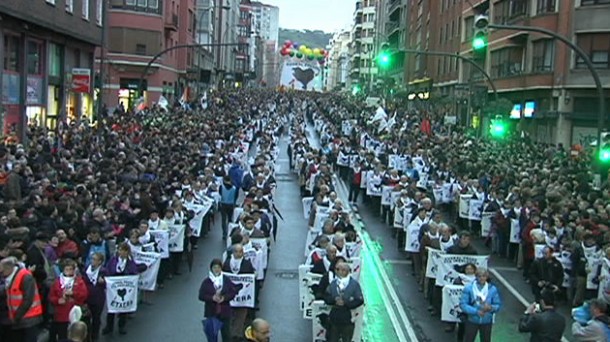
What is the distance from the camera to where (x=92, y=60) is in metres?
45.4

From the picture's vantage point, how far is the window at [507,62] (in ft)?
164

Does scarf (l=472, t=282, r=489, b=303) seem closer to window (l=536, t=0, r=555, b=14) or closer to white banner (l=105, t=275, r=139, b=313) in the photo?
white banner (l=105, t=275, r=139, b=313)

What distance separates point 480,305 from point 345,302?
6.21ft

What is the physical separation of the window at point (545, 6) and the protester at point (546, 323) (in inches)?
1402

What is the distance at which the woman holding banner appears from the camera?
11.7 metres

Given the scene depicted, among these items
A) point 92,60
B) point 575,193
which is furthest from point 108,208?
point 92,60

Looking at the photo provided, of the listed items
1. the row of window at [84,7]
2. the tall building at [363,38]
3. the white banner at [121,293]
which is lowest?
the white banner at [121,293]

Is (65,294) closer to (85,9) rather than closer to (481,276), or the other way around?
(481,276)

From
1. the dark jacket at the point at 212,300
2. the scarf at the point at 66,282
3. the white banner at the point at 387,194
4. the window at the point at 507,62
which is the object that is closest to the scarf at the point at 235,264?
the dark jacket at the point at 212,300

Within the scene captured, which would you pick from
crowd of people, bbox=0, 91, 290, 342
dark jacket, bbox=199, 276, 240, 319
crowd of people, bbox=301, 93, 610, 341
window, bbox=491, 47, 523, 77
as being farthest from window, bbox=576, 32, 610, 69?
dark jacket, bbox=199, 276, 240, 319

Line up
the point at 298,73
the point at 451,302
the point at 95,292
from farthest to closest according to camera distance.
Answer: the point at 298,73 < the point at 451,302 < the point at 95,292

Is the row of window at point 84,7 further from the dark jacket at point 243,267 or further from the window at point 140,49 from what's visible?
the dark jacket at point 243,267

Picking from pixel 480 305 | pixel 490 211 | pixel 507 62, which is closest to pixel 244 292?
pixel 480 305

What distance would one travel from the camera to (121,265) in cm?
1316
